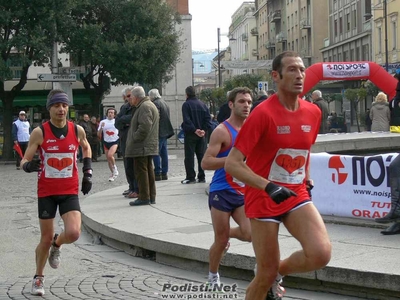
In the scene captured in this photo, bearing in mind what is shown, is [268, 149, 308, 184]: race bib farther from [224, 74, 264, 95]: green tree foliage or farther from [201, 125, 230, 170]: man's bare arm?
[224, 74, 264, 95]: green tree foliage

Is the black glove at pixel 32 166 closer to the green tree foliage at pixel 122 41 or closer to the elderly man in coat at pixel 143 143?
the elderly man in coat at pixel 143 143

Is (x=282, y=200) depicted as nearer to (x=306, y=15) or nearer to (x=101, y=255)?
(x=101, y=255)

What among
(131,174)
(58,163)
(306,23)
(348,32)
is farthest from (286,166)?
(306,23)

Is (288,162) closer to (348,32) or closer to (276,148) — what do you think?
(276,148)

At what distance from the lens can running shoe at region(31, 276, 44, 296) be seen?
7.17m

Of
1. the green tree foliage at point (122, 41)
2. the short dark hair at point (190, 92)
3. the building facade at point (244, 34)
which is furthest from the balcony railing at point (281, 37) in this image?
the short dark hair at point (190, 92)

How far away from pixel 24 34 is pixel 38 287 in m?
27.2

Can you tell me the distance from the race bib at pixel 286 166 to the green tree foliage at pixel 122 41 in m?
30.6

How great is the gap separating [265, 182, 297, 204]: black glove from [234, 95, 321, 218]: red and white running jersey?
0.79 feet

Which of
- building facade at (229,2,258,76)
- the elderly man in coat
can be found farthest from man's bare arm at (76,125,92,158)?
building facade at (229,2,258,76)

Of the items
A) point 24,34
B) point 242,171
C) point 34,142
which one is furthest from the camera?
point 24,34

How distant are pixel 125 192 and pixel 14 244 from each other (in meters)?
4.49

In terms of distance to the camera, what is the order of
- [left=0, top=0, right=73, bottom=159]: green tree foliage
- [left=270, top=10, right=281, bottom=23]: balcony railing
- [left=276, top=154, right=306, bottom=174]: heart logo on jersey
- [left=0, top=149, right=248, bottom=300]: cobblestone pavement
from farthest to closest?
[left=270, top=10, right=281, bottom=23]: balcony railing
[left=0, top=0, right=73, bottom=159]: green tree foliage
[left=0, top=149, right=248, bottom=300]: cobblestone pavement
[left=276, top=154, right=306, bottom=174]: heart logo on jersey

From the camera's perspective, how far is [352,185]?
33.1ft
